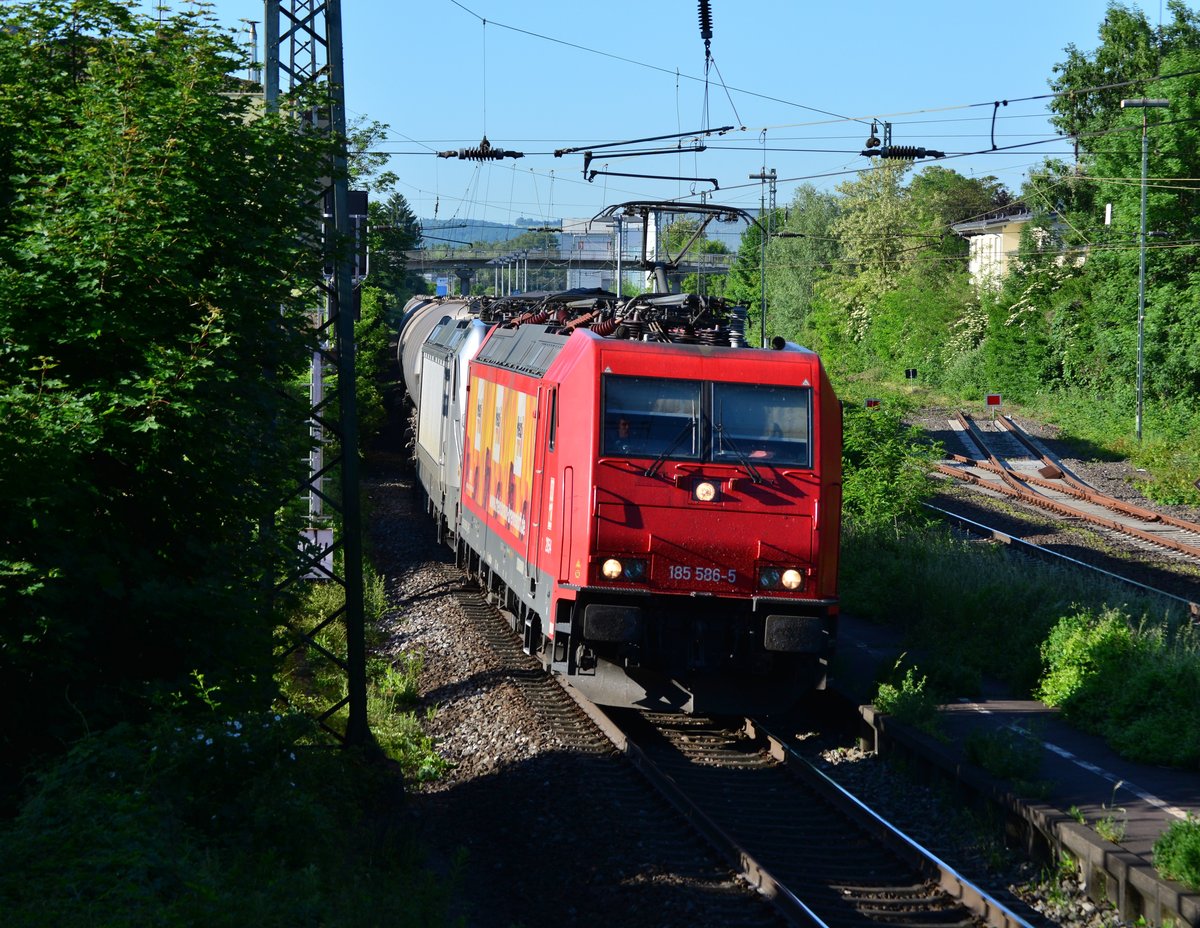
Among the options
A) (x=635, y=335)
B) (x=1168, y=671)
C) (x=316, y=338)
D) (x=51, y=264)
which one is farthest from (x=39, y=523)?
(x=1168, y=671)

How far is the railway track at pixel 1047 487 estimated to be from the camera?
2236 cm

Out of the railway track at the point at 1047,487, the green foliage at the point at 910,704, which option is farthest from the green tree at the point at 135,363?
the railway track at the point at 1047,487

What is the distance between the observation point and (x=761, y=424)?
35.7ft

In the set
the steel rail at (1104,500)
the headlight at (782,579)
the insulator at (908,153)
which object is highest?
the insulator at (908,153)

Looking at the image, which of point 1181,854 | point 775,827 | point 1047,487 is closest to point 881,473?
point 1047,487

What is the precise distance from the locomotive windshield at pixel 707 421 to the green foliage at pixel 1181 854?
13.7 ft

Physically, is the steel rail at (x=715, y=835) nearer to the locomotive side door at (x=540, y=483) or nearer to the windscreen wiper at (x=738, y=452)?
the locomotive side door at (x=540, y=483)

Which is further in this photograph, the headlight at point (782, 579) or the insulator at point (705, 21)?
the insulator at point (705, 21)

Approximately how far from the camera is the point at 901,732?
10508 millimetres

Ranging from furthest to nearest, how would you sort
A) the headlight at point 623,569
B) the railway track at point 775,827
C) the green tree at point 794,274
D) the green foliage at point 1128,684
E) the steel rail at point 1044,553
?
the green tree at point 794,274, the steel rail at point 1044,553, the headlight at point 623,569, the green foliage at point 1128,684, the railway track at point 775,827

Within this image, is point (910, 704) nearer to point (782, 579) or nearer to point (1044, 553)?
point (782, 579)

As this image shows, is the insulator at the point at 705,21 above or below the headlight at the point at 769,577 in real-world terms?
above

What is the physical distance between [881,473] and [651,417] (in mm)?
10765

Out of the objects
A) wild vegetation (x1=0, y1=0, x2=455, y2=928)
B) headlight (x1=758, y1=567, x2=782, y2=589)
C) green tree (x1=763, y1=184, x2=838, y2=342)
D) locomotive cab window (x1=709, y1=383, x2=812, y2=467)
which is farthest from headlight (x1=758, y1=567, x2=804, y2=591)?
green tree (x1=763, y1=184, x2=838, y2=342)
